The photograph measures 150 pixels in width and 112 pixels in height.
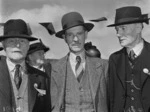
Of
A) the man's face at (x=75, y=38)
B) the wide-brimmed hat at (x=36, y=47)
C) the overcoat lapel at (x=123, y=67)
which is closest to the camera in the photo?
the overcoat lapel at (x=123, y=67)

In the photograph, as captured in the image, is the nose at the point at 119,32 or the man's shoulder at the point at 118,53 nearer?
the nose at the point at 119,32

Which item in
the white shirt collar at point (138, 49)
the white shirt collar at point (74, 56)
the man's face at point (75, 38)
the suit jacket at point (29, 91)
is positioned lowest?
the suit jacket at point (29, 91)

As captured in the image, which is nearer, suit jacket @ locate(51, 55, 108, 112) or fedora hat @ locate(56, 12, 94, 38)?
suit jacket @ locate(51, 55, 108, 112)

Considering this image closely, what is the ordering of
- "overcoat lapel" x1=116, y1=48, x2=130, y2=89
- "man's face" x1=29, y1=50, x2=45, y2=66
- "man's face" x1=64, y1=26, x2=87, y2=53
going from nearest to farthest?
"overcoat lapel" x1=116, y1=48, x2=130, y2=89 → "man's face" x1=64, y1=26, x2=87, y2=53 → "man's face" x1=29, y1=50, x2=45, y2=66

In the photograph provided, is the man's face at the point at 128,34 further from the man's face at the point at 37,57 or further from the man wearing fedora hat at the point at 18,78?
the man's face at the point at 37,57

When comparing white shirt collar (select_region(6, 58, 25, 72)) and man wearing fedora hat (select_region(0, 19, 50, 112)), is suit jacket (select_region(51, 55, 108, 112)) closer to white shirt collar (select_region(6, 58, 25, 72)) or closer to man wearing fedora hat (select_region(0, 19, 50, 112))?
man wearing fedora hat (select_region(0, 19, 50, 112))

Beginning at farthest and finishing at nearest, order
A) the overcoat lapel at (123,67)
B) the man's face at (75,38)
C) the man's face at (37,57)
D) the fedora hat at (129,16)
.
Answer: the man's face at (37,57) → the man's face at (75,38) → the fedora hat at (129,16) → the overcoat lapel at (123,67)

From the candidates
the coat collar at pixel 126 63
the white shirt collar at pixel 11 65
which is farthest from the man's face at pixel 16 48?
the coat collar at pixel 126 63

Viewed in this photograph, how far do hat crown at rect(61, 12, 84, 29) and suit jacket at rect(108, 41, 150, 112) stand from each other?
0.82m

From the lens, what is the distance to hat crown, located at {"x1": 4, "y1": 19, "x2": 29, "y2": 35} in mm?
5441

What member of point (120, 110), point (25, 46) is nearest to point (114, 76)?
point (120, 110)

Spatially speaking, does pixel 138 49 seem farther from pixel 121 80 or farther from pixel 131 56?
pixel 121 80

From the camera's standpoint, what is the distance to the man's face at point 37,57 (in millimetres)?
9781

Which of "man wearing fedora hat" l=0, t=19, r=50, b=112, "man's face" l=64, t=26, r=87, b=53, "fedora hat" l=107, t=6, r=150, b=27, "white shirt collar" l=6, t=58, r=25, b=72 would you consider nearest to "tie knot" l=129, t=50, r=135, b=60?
"fedora hat" l=107, t=6, r=150, b=27
